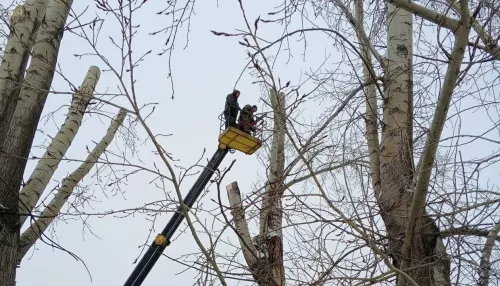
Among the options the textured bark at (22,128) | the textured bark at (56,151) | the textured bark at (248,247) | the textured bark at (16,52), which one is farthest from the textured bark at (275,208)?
the textured bark at (16,52)

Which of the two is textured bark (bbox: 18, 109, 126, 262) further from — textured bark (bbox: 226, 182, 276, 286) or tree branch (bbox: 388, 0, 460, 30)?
tree branch (bbox: 388, 0, 460, 30)

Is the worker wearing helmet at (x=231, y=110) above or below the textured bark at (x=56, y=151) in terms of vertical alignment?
above

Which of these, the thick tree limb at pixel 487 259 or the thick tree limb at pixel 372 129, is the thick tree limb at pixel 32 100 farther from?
the thick tree limb at pixel 487 259

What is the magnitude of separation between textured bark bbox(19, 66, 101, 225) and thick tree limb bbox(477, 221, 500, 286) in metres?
1.97

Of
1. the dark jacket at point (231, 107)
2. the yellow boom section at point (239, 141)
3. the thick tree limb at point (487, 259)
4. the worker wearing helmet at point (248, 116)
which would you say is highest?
the dark jacket at point (231, 107)

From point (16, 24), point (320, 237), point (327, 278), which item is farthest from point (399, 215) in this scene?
point (16, 24)

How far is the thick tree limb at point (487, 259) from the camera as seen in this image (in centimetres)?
223

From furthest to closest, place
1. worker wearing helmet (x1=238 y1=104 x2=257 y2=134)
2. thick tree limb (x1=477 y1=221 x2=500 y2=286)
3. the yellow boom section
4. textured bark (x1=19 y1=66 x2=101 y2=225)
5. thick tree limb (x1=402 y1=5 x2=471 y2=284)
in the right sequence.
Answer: the yellow boom section → worker wearing helmet (x1=238 y1=104 x2=257 y2=134) → textured bark (x1=19 y1=66 x2=101 y2=225) → thick tree limb (x1=477 y1=221 x2=500 y2=286) → thick tree limb (x1=402 y1=5 x2=471 y2=284)

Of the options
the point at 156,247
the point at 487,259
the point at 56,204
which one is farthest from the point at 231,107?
the point at 487,259

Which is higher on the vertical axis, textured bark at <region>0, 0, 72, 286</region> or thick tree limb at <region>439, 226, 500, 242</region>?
A: textured bark at <region>0, 0, 72, 286</region>

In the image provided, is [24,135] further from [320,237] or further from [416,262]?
[416,262]

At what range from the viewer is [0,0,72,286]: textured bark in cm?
288

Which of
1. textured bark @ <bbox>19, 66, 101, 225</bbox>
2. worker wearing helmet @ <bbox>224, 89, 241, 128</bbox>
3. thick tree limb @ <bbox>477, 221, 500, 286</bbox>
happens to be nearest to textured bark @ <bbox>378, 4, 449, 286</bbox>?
thick tree limb @ <bbox>477, 221, 500, 286</bbox>

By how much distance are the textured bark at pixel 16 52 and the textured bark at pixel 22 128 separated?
46mm
